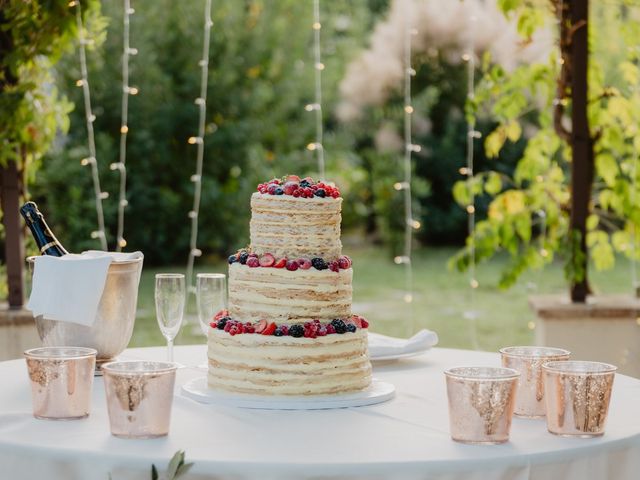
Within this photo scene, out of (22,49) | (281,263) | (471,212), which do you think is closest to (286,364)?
(281,263)

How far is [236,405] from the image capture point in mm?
1983

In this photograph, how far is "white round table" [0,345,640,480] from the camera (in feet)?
5.22

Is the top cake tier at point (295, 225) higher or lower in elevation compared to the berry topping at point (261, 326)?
higher

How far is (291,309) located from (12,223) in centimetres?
237

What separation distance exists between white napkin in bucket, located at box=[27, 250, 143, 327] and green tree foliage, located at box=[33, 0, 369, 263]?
23.2 feet

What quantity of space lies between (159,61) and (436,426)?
8.17 m

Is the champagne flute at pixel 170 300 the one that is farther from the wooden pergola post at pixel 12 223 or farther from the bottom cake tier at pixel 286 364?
the wooden pergola post at pixel 12 223

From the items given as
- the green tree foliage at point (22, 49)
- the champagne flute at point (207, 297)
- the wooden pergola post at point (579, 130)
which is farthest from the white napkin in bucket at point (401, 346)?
the green tree foliage at point (22, 49)

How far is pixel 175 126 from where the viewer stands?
9.73 meters

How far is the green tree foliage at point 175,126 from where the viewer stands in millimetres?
9328

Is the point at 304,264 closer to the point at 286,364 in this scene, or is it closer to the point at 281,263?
the point at 281,263

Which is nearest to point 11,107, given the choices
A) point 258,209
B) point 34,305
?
point 34,305

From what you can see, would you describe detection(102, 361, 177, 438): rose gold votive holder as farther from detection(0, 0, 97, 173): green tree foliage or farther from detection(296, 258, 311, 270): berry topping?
detection(0, 0, 97, 173): green tree foliage

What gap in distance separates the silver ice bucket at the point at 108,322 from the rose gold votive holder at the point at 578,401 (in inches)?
33.8
